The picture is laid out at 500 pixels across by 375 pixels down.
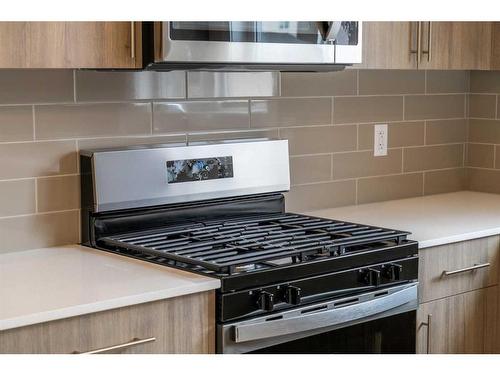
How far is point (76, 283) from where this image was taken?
199cm

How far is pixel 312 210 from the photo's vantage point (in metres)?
3.02

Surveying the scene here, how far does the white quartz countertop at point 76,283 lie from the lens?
1780mm

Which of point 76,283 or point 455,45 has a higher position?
point 455,45

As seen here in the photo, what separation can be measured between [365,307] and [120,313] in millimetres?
702

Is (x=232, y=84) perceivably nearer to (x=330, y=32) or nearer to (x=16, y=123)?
(x=330, y=32)

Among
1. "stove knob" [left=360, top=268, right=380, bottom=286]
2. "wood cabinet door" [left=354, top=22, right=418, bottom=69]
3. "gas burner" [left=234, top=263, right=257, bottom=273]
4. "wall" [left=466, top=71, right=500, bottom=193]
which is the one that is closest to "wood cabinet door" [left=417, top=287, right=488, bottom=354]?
"stove knob" [left=360, top=268, right=380, bottom=286]

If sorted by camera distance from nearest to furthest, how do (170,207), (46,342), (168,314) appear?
(46,342) < (168,314) < (170,207)

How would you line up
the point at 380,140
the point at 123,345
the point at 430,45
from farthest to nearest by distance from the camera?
the point at 380,140 < the point at 430,45 < the point at 123,345

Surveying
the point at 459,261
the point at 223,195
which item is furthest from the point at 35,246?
the point at 459,261

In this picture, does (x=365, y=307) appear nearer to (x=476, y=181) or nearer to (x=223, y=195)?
(x=223, y=195)

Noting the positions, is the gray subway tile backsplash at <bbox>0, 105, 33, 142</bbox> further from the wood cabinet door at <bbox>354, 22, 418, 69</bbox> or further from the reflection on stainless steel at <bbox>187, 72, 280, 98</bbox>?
the wood cabinet door at <bbox>354, 22, 418, 69</bbox>

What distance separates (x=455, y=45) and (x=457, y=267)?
0.81 meters

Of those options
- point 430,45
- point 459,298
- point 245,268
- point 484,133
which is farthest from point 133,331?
point 484,133

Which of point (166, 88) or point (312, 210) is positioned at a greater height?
point (166, 88)
